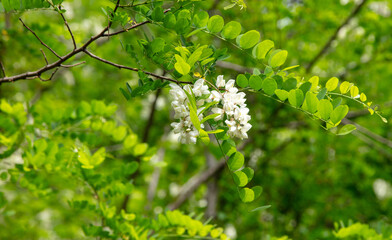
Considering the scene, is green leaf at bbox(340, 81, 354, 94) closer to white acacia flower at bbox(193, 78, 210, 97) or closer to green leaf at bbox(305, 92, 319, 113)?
green leaf at bbox(305, 92, 319, 113)

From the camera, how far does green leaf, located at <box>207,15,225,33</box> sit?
1049 mm

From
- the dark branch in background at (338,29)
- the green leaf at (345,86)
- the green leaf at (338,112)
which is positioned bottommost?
the green leaf at (338,112)

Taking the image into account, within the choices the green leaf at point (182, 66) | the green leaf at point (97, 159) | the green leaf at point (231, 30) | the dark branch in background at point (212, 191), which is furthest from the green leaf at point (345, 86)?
the dark branch in background at point (212, 191)

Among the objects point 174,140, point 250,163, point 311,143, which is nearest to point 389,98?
point 311,143

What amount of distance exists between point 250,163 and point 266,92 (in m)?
2.43

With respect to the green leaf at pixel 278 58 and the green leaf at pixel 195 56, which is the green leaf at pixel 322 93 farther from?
the green leaf at pixel 195 56

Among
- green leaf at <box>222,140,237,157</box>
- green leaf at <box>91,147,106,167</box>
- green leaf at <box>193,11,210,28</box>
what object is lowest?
green leaf at <box>222,140,237,157</box>

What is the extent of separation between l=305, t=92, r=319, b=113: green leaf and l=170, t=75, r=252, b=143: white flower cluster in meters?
0.18

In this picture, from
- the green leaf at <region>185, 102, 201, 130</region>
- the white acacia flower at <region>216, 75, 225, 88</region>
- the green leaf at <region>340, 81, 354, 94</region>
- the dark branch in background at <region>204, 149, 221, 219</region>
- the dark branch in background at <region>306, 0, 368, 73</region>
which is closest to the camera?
the green leaf at <region>185, 102, 201, 130</region>

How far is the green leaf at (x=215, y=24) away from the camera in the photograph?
105cm

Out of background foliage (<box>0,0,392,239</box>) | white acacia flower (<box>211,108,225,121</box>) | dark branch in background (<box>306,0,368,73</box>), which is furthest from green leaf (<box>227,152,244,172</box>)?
dark branch in background (<box>306,0,368,73</box>)

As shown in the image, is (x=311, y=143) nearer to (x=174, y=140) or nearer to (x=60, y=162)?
(x=174, y=140)

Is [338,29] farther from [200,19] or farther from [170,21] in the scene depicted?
[170,21]

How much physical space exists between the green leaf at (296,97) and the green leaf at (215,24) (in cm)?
27
